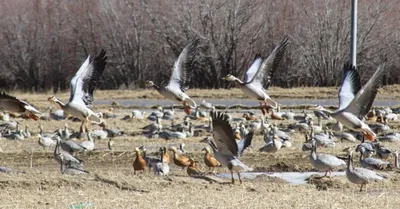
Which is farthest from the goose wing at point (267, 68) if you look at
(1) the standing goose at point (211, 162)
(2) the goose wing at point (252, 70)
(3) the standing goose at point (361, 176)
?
(3) the standing goose at point (361, 176)

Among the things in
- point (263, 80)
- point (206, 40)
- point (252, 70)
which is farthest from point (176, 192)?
point (206, 40)

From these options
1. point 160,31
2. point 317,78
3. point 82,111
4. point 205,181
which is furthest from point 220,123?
point 160,31

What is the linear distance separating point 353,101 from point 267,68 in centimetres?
314

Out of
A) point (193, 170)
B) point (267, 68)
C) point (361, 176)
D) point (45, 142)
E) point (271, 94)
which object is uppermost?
point (267, 68)

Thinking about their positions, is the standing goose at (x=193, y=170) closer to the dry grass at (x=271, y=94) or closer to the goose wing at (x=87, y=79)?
the goose wing at (x=87, y=79)

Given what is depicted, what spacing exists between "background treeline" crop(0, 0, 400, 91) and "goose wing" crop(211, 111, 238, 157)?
28.8 metres

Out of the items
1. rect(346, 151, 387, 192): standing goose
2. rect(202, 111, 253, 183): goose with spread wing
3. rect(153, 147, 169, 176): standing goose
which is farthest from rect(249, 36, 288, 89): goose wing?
rect(346, 151, 387, 192): standing goose

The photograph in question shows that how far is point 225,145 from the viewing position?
12.7 meters

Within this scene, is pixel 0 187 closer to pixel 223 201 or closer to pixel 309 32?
pixel 223 201

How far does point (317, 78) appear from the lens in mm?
41844

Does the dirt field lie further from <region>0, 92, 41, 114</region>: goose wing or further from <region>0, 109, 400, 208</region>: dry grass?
<region>0, 92, 41, 114</region>: goose wing

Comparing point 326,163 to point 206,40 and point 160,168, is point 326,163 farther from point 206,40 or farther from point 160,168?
point 206,40

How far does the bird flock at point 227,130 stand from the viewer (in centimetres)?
1284

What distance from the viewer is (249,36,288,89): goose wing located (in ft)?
56.6
